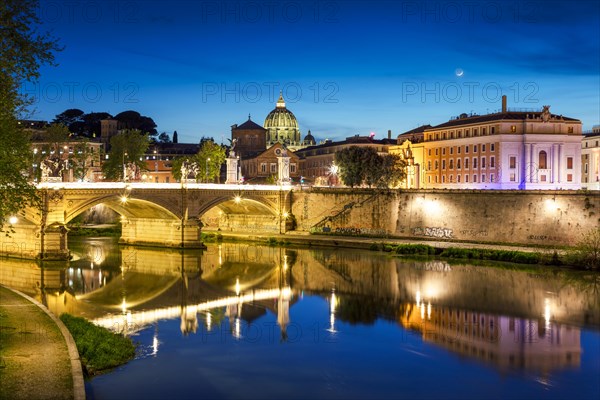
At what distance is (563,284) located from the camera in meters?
37.7

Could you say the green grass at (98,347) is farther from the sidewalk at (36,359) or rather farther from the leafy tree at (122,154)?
the leafy tree at (122,154)

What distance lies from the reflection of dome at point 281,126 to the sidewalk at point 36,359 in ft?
420

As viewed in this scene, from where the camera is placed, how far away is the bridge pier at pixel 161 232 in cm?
5612

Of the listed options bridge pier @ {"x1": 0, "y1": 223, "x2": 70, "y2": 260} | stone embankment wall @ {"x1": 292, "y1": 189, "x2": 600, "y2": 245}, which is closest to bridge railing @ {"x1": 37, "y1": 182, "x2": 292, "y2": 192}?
bridge pier @ {"x1": 0, "y1": 223, "x2": 70, "y2": 260}

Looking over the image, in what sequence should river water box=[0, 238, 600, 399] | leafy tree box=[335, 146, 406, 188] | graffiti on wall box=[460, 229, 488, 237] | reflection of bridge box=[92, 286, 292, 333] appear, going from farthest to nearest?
leafy tree box=[335, 146, 406, 188] → graffiti on wall box=[460, 229, 488, 237] → reflection of bridge box=[92, 286, 292, 333] → river water box=[0, 238, 600, 399]

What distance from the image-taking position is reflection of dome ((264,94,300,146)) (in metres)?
152

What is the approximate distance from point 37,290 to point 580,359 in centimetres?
2503

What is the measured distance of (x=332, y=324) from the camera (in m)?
29.8

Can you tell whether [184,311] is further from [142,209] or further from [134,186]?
[142,209]

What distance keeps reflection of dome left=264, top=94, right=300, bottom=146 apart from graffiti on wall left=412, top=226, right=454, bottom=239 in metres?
92.8

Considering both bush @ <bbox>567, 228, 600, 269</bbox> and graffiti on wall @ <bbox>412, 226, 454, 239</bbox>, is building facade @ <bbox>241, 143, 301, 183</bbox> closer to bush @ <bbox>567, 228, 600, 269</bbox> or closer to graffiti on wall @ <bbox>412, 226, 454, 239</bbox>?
graffiti on wall @ <bbox>412, 226, 454, 239</bbox>

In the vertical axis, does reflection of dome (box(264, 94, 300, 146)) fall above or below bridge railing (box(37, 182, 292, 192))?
above

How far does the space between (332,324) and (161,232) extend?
99.8 ft

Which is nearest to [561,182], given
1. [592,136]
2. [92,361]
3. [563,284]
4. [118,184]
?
[592,136]
